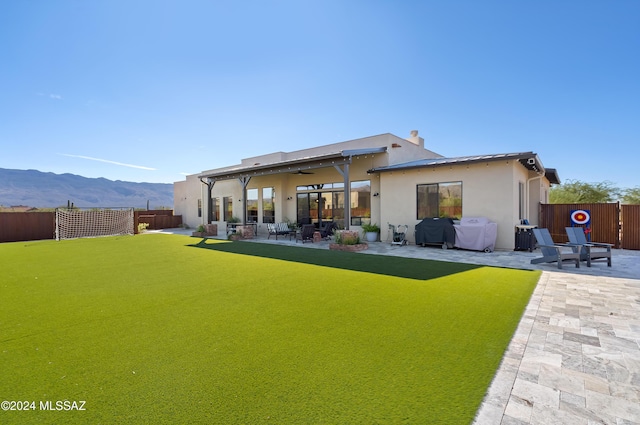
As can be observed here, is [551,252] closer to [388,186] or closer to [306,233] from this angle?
[388,186]

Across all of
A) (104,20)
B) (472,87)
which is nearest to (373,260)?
(472,87)

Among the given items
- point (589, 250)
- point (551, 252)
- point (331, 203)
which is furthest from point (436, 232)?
point (331, 203)

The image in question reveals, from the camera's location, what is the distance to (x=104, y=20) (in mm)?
9609

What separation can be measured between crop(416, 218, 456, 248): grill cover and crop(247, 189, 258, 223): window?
9.96 meters

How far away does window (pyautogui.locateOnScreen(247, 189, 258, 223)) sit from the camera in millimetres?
16906

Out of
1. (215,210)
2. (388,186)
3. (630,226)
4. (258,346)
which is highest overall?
(388,186)

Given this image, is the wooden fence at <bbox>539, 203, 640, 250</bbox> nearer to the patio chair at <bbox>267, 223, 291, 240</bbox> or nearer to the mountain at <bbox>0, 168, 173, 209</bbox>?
the patio chair at <bbox>267, 223, 291, 240</bbox>

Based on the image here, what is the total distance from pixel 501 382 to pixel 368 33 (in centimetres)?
1156

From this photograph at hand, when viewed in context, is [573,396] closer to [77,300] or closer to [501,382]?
[501,382]

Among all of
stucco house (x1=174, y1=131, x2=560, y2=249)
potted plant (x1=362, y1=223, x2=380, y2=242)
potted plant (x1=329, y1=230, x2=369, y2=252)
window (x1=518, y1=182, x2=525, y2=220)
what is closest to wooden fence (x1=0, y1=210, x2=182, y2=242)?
stucco house (x1=174, y1=131, x2=560, y2=249)

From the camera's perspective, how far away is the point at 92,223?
17000mm

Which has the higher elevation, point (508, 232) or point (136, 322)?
point (508, 232)

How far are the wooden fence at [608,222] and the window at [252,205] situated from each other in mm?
13907

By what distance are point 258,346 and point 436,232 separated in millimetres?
8186
